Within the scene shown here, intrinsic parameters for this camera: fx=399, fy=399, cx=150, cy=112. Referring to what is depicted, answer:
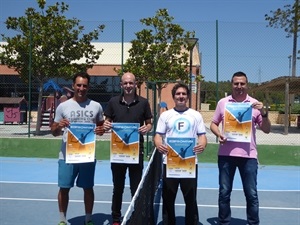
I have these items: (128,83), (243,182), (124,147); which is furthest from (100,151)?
(243,182)

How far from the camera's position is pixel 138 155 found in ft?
15.8

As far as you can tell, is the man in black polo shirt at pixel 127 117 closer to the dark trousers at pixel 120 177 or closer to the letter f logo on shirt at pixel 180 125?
the dark trousers at pixel 120 177

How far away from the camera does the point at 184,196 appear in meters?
4.52

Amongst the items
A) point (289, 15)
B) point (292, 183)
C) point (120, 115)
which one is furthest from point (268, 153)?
point (289, 15)

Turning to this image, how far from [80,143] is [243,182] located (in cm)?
199

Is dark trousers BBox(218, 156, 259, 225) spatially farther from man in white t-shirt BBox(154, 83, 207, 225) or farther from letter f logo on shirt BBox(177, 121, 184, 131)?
letter f logo on shirt BBox(177, 121, 184, 131)

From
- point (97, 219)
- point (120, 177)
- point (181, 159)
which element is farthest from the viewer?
point (97, 219)

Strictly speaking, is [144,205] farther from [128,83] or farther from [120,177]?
[128,83]

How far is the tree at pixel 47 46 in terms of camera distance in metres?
16.0

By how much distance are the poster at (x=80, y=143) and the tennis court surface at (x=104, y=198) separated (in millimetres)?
1223

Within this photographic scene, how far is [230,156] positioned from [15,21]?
14383mm

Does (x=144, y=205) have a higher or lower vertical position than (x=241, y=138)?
lower

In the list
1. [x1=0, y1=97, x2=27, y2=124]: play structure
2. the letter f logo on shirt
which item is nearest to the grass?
the letter f logo on shirt

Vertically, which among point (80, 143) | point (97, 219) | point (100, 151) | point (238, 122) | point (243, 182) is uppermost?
point (238, 122)
